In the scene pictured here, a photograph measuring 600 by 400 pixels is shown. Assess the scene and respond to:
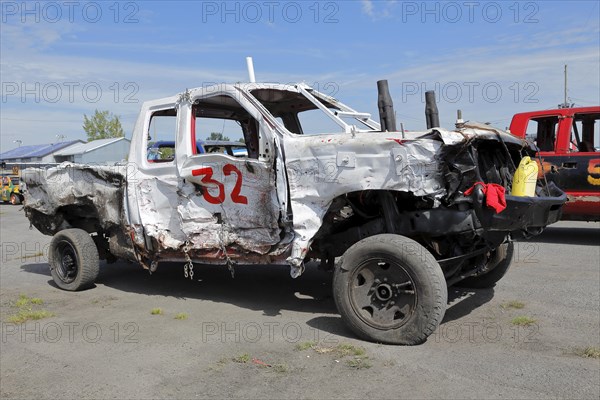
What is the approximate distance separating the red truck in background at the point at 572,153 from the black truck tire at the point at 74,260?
608 cm

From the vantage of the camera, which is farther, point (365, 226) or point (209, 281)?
point (209, 281)

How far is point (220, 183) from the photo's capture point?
5.28 m

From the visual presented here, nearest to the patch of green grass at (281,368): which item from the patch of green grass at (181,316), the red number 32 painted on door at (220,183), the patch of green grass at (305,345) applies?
the patch of green grass at (305,345)

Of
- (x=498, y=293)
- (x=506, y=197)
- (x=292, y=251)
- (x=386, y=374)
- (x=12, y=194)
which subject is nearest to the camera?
(x=386, y=374)

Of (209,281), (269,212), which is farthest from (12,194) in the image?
(269,212)

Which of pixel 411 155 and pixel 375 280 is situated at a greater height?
pixel 411 155

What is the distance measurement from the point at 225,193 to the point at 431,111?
206 cm

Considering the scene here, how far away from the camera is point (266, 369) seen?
12.8ft

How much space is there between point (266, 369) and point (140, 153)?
304cm

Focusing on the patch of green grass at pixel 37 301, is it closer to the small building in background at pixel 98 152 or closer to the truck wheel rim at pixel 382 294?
the truck wheel rim at pixel 382 294

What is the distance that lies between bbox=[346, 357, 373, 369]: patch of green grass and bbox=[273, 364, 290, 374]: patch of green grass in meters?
0.43

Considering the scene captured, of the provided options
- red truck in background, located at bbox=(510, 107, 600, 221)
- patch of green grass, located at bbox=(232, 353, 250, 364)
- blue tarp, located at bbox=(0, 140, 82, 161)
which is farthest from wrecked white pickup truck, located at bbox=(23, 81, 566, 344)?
blue tarp, located at bbox=(0, 140, 82, 161)

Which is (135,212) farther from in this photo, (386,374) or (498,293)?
(498,293)

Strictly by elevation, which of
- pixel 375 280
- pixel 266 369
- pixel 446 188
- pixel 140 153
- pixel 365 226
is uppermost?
pixel 140 153
